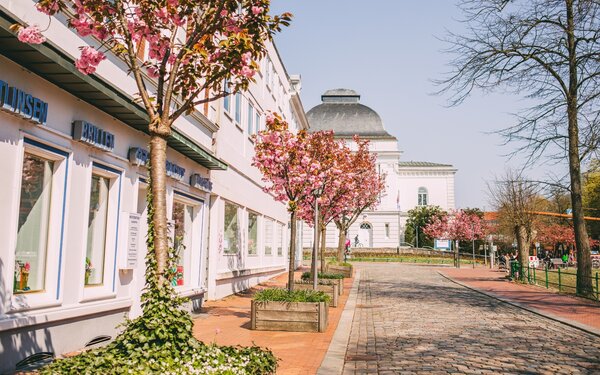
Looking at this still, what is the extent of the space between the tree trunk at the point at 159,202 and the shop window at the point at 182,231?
826 cm

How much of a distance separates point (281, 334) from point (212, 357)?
5038mm

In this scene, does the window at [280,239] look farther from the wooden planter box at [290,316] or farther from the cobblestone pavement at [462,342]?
the wooden planter box at [290,316]

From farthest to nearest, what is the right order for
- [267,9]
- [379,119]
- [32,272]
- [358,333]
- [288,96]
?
[379,119]
[288,96]
[358,333]
[32,272]
[267,9]

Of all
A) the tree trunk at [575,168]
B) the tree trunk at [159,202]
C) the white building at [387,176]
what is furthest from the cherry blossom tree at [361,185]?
the white building at [387,176]

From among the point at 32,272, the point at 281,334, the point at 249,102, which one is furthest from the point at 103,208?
the point at 249,102

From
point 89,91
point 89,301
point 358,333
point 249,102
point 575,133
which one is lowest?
point 358,333

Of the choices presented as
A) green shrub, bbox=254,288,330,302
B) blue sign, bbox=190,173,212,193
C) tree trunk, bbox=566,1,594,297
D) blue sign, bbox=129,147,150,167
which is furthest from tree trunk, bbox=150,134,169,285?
tree trunk, bbox=566,1,594,297

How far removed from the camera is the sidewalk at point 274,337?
8070mm

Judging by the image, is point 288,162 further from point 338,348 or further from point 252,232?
point 252,232

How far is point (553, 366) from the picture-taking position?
320 inches

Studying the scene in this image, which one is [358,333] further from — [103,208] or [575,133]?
[575,133]

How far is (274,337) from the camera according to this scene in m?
10.2

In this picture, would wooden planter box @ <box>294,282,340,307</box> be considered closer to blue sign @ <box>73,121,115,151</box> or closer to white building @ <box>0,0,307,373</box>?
white building @ <box>0,0,307,373</box>

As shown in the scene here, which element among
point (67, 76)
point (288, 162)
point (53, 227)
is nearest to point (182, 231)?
point (288, 162)
